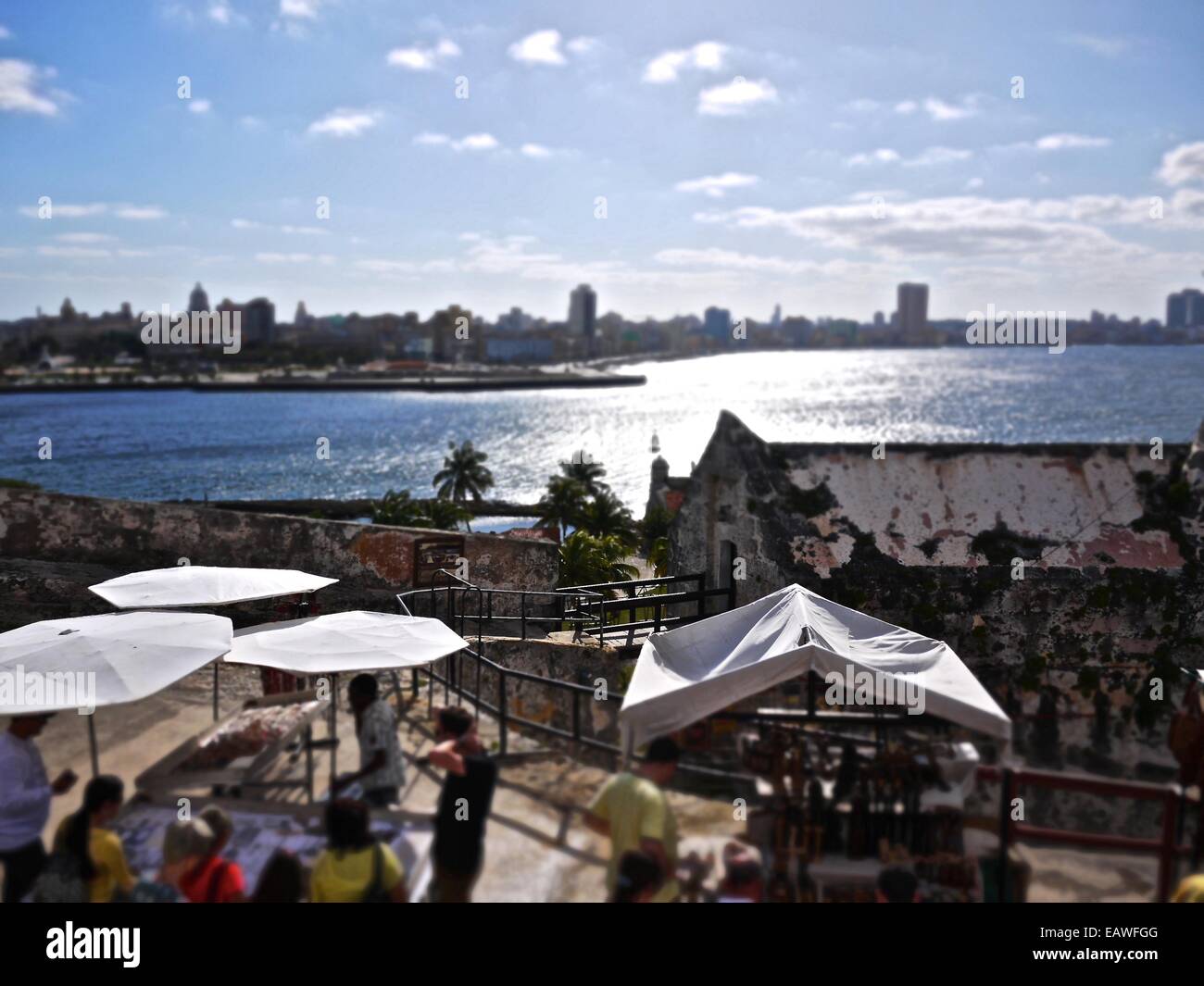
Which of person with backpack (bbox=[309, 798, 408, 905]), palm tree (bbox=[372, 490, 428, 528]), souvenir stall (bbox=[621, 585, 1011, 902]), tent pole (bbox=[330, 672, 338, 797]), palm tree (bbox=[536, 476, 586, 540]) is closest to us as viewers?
person with backpack (bbox=[309, 798, 408, 905])

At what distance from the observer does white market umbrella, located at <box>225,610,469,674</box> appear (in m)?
7.80

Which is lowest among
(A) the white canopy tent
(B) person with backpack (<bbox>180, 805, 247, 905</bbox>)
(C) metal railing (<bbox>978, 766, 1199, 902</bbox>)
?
(B) person with backpack (<bbox>180, 805, 247, 905</bbox>)

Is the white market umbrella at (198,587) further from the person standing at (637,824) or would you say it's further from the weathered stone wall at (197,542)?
the person standing at (637,824)

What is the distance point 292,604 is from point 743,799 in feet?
30.4

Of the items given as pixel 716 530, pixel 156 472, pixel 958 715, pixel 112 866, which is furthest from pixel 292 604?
pixel 156 472

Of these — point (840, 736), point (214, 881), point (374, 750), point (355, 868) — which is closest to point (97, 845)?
point (214, 881)

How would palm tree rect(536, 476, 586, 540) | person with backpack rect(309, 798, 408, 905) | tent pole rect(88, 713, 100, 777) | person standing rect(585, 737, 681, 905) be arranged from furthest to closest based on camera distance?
1. palm tree rect(536, 476, 586, 540)
2. tent pole rect(88, 713, 100, 777)
3. person standing rect(585, 737, 681, 905)
4. person with backpack rect(309, 798, 408, 905)

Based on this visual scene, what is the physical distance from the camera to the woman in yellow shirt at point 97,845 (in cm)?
541

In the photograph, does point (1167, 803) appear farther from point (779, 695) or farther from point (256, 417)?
point (256, 417)

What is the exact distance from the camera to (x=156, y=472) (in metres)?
109

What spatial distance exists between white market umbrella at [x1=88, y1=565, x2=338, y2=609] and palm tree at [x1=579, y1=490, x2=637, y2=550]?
28896 millimetres

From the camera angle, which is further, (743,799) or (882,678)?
(882,678)

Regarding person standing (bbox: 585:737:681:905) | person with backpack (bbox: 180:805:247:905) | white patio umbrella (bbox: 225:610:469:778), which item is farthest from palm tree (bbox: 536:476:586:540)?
person with backpack (bbox: 180:805:247:905)

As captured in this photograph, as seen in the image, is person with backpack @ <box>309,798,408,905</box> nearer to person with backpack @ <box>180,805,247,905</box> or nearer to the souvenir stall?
person with backpack @ <box>180,805,247,905</box>
